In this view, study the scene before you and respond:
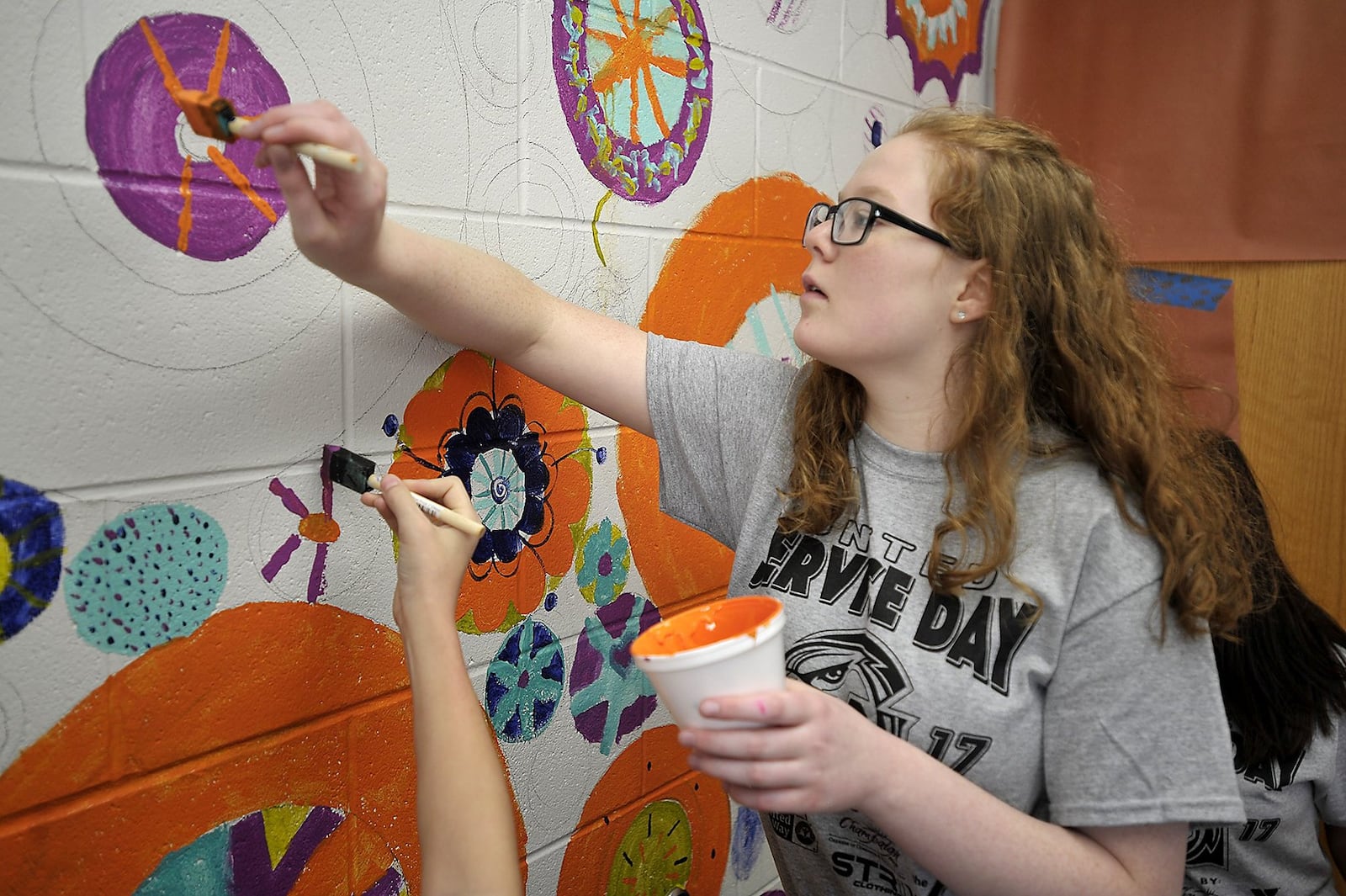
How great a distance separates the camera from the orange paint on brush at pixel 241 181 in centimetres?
95

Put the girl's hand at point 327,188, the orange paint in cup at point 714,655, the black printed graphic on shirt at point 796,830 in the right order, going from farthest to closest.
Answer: the black printed graphic on shirt at point 796,830 < the girl's hand at point 327,188 < the orange paint in cup at point 714,655

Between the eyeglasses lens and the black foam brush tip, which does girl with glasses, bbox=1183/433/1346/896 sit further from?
the black foam brush tip

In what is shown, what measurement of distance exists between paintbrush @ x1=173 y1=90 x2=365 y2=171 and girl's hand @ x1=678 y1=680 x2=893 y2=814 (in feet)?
1.80

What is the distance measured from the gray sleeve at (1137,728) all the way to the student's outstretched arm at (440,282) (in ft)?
1.90

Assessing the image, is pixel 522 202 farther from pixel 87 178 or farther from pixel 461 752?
pixel 461 752

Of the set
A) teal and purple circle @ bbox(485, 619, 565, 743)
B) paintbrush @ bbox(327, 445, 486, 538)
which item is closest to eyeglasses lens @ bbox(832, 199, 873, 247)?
paintbrush @ bbox(327, 445, 486, 538)

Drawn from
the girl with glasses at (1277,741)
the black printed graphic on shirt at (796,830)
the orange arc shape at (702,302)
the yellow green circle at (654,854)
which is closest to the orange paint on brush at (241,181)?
the orange arc shape at (702,302)

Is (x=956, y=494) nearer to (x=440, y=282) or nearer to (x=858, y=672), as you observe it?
(x=858, y=672)

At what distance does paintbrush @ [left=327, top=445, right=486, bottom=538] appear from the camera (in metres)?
0.93

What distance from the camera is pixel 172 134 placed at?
35.9 inches

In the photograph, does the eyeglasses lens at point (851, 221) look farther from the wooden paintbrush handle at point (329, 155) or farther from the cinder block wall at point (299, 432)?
the wooden paintbrush handle at point (329, 155)

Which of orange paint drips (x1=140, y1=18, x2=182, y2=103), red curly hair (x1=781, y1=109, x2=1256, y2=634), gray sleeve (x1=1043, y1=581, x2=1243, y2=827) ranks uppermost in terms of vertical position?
orange paint drips (x1=140, y1=18, x2=182, y2=103)

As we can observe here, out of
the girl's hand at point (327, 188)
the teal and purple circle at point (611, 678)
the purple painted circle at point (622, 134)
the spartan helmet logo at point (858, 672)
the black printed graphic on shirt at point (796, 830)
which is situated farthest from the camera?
the teal and purple circle at point (611, 678)

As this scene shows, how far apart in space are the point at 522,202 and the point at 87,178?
1.64 feet
